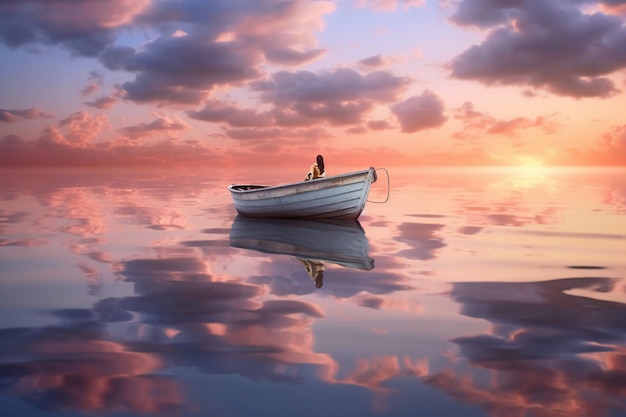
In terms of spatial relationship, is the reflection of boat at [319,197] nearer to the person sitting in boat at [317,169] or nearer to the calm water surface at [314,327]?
the person sitting in boat at [317,169]

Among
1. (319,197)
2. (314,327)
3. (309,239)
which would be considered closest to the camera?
(314,327)

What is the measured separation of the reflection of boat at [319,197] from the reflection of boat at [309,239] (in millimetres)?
410

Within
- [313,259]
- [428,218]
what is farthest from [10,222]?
[428,218]

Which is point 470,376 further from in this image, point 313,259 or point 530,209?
point 530,209

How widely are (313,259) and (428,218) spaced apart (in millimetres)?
12640

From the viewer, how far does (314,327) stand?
8859 millimetres

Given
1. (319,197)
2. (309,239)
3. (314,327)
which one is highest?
(319,197)

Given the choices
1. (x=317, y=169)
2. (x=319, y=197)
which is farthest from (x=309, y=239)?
(x=317, y=169)

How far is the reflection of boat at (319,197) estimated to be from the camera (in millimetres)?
22016

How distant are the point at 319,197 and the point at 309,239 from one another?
4.05 m

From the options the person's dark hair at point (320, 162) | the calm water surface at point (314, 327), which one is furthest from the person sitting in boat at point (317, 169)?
the calm water surface at point (314, 327)

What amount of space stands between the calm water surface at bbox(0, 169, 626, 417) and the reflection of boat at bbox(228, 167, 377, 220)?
345 cm

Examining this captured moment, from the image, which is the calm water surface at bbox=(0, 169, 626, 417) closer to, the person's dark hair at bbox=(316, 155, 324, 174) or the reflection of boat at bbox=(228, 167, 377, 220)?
the reflection of boat at bbox=(228, 167, 377, 220)

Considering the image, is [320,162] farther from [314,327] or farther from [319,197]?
[314,327]
